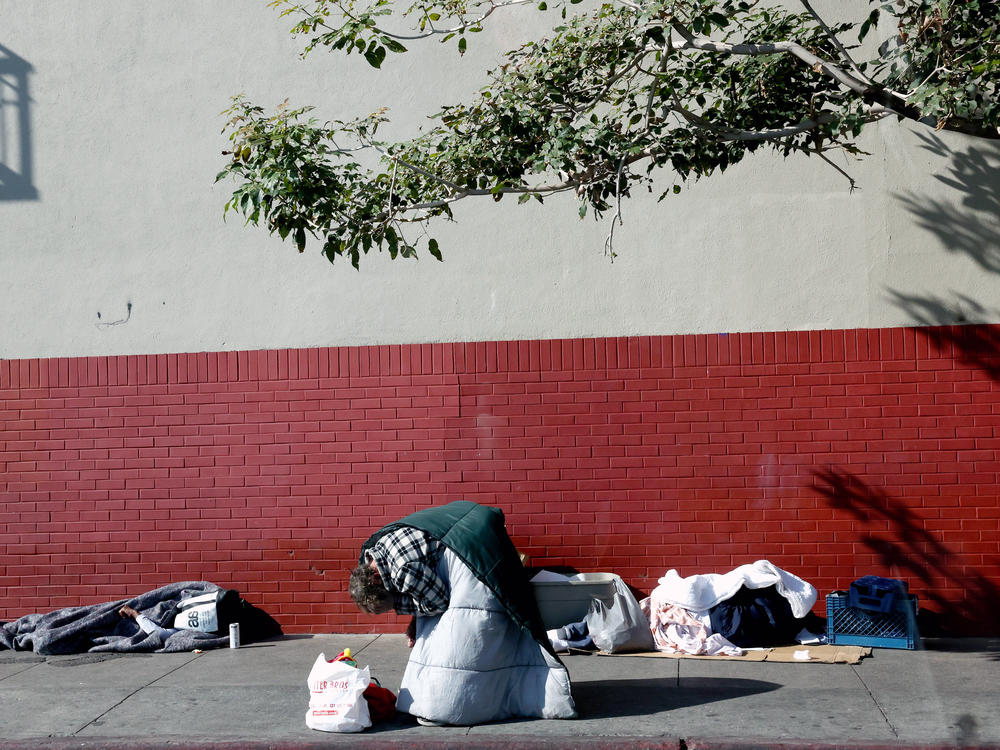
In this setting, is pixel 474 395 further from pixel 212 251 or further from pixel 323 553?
pixel 212 251

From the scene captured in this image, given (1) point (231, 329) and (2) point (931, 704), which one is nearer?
(2) point (931, 704)

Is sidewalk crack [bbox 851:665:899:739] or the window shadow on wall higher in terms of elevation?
the window shadow on wall

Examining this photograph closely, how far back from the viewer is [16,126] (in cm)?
923

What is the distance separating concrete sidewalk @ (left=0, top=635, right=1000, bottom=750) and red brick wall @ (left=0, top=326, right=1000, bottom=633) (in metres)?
0.89

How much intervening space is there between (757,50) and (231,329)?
4.69 metres

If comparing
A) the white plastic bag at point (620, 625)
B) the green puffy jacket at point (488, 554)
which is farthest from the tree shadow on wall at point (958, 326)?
the green puffy jacket at point (488, 554)

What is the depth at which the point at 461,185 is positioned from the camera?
7.59 m

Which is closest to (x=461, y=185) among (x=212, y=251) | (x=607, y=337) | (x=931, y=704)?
(x=607, y=337)

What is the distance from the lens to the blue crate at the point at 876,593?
7684 mm

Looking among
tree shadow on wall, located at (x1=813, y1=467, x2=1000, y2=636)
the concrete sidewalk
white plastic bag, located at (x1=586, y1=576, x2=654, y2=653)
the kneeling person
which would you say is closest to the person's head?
the kneeling person

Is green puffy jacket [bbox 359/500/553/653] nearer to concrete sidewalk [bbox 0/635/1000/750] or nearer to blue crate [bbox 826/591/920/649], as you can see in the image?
concrete sidewalk [bbox 0/635/1000/750]

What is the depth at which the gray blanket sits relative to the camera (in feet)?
27.1

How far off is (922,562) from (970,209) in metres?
2.69

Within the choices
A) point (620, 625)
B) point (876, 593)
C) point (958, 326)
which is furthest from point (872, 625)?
point (958, 326)
